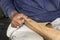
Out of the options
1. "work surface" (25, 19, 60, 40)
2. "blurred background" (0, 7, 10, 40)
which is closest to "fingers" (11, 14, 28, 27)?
"work surface" (25, 19, 60, 40)

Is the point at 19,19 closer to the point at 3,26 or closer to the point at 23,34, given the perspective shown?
the point at 23,34

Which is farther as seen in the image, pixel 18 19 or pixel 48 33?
pixel 18 19

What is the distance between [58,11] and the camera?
4.53ft

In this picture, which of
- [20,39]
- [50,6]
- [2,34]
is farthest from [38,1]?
[2,34]

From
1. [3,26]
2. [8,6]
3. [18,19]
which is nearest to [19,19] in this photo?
[18,19]

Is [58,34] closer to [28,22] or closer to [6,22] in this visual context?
[28,22]

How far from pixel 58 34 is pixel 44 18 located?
264 mm

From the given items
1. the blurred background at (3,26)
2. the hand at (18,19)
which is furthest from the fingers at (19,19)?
the blurred background at (3,26)

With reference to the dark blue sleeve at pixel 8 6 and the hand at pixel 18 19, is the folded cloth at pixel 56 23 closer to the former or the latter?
the hand at pixel 18 19

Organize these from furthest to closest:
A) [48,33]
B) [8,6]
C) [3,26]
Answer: [3,26]
[8,6]
[48,33]

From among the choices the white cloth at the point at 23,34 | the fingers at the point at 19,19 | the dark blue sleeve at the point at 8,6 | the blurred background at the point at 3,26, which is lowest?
the blurred background at the point at 3,26

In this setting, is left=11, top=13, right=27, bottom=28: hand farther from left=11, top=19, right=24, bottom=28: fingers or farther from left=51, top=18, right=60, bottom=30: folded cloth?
left=51, top=18, right=60, bottom=30: folded cloth

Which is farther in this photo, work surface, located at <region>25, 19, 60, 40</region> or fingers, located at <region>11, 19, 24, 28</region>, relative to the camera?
fingers, located at <region>11, 19, 24, 28</region>

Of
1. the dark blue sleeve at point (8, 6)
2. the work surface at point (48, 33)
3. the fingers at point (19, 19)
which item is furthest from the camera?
the dark blue sleeve at point (8, 6)
